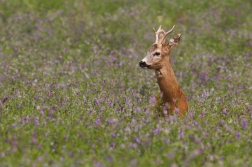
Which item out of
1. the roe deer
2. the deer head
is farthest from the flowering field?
the deer head

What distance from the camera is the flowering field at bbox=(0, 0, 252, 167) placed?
5.68 m

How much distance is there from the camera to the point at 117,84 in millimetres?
10414

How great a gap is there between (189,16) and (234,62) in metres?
5.81

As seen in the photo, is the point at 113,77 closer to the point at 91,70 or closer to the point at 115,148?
the point at 91,70

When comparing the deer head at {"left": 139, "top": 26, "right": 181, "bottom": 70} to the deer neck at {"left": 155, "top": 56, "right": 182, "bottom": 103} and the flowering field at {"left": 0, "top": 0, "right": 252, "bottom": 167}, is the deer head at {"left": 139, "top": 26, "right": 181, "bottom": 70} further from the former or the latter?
the flowering field at {"left": 0, "top": 0, "right": 252, "bottom": 167}

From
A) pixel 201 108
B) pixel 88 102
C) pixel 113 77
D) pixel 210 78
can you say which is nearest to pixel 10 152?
pixel 88 102

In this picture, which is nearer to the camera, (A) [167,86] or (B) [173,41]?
(A) [167,86]

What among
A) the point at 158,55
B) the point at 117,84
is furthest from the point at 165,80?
the point at 117,84

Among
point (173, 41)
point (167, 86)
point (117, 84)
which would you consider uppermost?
point (173, 41)

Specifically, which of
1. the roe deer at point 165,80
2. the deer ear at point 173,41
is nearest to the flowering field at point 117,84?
the roe deer at point 165,80

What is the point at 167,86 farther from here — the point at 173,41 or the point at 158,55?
the point at 173,41

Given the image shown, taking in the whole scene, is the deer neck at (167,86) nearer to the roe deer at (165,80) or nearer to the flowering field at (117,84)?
the roe deer at (165,80)

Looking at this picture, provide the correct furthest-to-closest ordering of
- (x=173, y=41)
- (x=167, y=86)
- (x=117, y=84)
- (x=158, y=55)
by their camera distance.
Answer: (x=117, y=84) → (x=173, y=41) → (x=158, y=55) → (x=167, y=86)

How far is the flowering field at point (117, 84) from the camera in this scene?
5684 millimetres
